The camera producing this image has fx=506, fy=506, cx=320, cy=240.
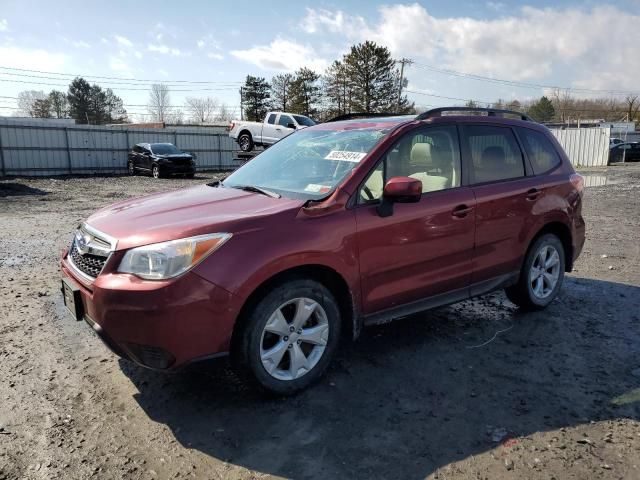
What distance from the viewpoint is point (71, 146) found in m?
25.2

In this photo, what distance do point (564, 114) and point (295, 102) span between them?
61.7 meters

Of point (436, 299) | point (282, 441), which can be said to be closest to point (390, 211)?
point (436, 299)

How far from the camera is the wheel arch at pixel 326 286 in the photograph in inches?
119

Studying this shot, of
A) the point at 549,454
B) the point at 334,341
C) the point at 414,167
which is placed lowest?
the point at 549,454

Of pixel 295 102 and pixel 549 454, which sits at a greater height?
pixel 295 102

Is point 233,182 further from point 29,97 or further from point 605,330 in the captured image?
point 29,97

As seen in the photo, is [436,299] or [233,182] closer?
[436,299]

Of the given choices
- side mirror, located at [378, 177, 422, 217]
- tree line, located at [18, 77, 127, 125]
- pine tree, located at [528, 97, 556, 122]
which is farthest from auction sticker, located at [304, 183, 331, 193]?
pine tree, located at [528, 97, 556, 122]

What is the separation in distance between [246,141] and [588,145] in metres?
22.6

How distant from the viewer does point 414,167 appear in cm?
387

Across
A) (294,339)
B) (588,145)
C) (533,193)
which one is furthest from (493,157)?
(588,145)

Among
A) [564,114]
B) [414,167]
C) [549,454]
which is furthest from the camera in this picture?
[564,114]

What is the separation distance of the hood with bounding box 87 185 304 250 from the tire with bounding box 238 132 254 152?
780 inches

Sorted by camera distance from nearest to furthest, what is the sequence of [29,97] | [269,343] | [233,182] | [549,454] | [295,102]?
[549,454]
[269,343]
[233,182]
[295,102]
[29,97]
